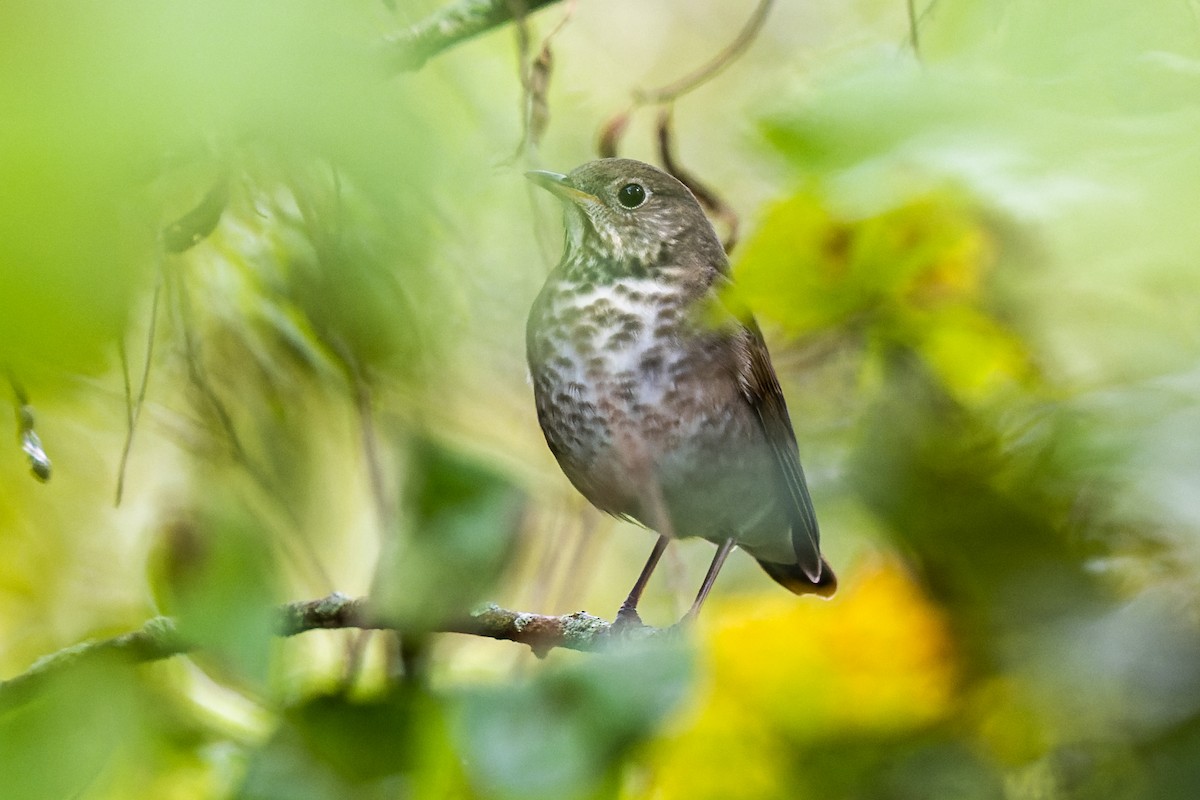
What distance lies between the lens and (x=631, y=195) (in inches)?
95.3

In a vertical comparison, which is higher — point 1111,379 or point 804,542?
point 1111,379

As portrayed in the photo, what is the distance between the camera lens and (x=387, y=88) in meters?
0.84

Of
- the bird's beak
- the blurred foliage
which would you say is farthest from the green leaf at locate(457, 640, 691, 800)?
the bird's beak

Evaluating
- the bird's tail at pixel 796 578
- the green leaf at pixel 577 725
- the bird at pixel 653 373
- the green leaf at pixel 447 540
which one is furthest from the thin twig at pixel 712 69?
the bird's tail at pixel 796 578

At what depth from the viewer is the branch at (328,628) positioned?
1.32 metres

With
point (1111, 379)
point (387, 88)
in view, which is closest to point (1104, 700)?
point (1111, 379)

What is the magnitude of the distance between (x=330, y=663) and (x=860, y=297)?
194cm

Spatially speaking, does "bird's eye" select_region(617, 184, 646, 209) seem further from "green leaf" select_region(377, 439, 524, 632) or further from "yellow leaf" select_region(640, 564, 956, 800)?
"yellow leaf" select_region(640, 564, 956, 800)

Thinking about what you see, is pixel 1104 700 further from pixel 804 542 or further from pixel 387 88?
pixel 804 542

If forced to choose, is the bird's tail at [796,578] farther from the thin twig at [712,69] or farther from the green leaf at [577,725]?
the green leaf at [577,725]

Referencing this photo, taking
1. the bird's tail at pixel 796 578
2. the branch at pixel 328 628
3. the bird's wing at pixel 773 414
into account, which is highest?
the branch at pixel 328 628

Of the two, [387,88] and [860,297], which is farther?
[860,297]

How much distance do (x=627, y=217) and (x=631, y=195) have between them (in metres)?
0.05

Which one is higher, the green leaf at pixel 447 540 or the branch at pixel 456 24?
the branch at pixel 456 24
